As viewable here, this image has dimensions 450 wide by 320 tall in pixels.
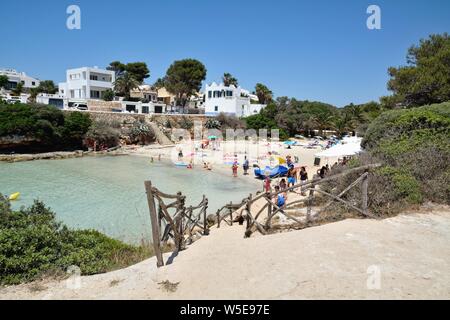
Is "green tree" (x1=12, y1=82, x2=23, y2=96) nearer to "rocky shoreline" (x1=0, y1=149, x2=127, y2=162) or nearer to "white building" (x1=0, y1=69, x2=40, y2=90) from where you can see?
"white building" (x1=0, y1=69, x2=40, y2=90)

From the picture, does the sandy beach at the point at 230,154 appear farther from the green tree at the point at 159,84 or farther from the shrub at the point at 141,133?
the green tree at the point at 159,84

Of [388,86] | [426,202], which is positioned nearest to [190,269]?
[426,202]

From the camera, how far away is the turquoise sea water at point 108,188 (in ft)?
47.5

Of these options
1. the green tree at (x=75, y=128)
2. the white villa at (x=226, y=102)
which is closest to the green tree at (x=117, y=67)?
the white villa at (x=226, y=102)

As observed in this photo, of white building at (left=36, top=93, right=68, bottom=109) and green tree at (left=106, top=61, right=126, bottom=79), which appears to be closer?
white building at (left=36, top=93, right=68, bottom=109)

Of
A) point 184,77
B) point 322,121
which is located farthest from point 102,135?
point 322,121

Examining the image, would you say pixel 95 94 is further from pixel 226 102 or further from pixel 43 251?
pixel 43 251

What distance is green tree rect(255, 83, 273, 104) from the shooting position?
219ft

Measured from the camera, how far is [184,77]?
60.9 m

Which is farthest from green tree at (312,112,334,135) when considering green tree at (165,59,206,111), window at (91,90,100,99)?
window at (91,90,100,99)

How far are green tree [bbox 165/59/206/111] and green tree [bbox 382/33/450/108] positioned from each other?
43585mm

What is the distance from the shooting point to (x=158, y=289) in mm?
4867

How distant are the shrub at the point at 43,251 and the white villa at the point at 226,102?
50.9 metres
